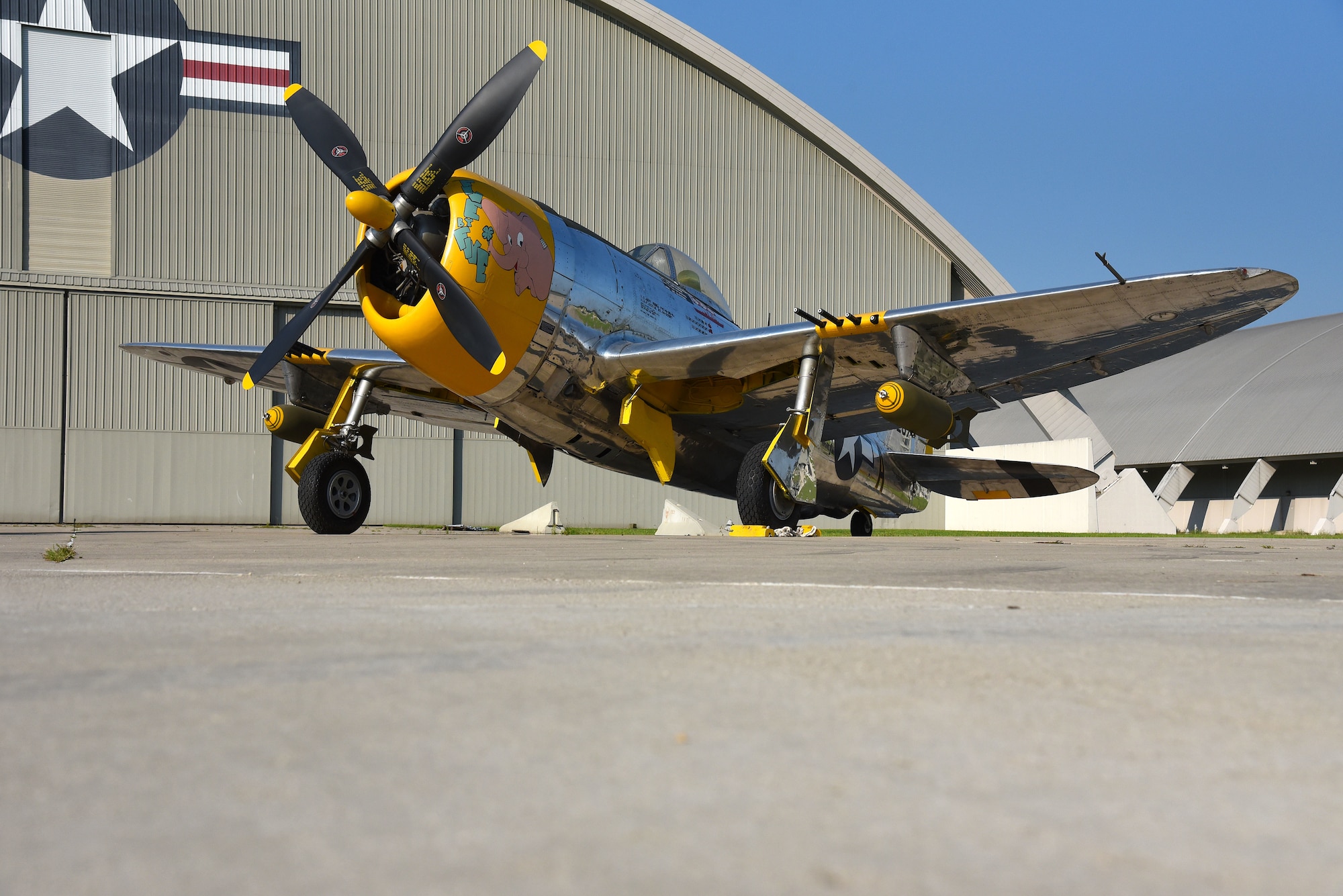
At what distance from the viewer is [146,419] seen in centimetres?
2611

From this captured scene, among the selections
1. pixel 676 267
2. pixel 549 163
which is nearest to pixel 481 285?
pixel 676 267

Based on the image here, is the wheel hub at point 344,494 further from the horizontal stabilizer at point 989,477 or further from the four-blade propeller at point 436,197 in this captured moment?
the horizontal stabilizer at point 989,477

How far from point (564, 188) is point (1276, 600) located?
85.4 ft

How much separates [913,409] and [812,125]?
20992mm

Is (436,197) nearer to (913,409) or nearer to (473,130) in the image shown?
(473,130)

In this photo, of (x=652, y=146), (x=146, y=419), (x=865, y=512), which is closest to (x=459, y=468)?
(x=146, y=419)

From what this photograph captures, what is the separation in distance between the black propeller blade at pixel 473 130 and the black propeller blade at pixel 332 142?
0.47 metres

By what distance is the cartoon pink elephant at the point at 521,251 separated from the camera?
10039 mm

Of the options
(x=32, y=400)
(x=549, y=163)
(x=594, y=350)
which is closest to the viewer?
(x=594, y=350)

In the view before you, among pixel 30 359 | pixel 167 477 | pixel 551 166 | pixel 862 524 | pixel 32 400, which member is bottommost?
pixel 862 524

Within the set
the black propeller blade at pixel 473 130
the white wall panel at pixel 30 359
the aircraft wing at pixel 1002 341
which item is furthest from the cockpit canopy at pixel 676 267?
the white wall panel at pixel 30 359

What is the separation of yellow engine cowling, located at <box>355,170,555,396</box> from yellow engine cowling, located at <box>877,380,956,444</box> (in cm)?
362

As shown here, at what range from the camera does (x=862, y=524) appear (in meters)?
17.3

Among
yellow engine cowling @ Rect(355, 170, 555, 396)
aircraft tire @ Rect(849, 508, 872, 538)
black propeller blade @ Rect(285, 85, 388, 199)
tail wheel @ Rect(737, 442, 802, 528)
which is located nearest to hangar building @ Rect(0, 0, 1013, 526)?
aircraft tire @ Rect(849, 508, 872, 538)
